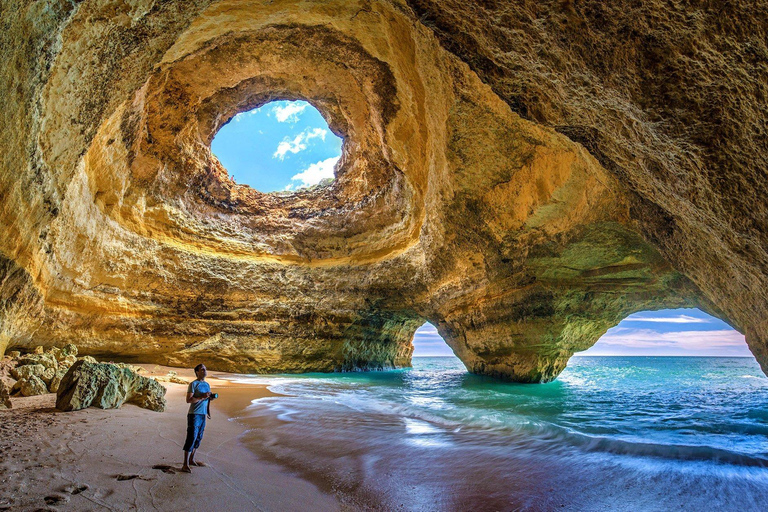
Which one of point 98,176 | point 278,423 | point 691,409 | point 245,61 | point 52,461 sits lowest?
point 691,409

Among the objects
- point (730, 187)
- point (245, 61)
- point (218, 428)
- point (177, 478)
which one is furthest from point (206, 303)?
point (730, 187)

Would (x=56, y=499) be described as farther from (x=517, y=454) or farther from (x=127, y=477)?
(x=517, y=454)

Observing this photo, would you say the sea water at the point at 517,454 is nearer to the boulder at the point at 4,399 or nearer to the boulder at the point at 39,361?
the boulder at the point at 4,399

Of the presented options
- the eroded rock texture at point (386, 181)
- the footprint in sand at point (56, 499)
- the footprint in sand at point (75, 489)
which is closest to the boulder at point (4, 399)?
the eroded rock texture at point (386, 181)

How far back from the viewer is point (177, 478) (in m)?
2.49

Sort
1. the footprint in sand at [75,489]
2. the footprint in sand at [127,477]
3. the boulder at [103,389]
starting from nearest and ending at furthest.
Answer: the footprint in sand at [75,489], the footprint in sand at [127,477], the boulder at [103,389]

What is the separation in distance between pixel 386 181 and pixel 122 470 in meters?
9.81

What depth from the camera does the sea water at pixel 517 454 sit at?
263 cm

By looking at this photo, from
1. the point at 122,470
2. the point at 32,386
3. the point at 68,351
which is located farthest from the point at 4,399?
the point at 68,351

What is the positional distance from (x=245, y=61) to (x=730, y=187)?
938 centimetres

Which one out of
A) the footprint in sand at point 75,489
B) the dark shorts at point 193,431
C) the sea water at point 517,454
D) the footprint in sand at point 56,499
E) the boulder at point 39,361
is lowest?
the sea water at point 517,454

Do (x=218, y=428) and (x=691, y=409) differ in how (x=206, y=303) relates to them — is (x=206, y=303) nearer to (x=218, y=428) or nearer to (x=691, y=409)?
Answer: (x=218, y=428)

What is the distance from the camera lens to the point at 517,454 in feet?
12.1

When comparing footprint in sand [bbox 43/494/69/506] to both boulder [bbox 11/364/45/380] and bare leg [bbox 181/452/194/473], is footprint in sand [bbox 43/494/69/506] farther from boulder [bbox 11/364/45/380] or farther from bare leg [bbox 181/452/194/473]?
boulder [bbox 11/364/45/380]
